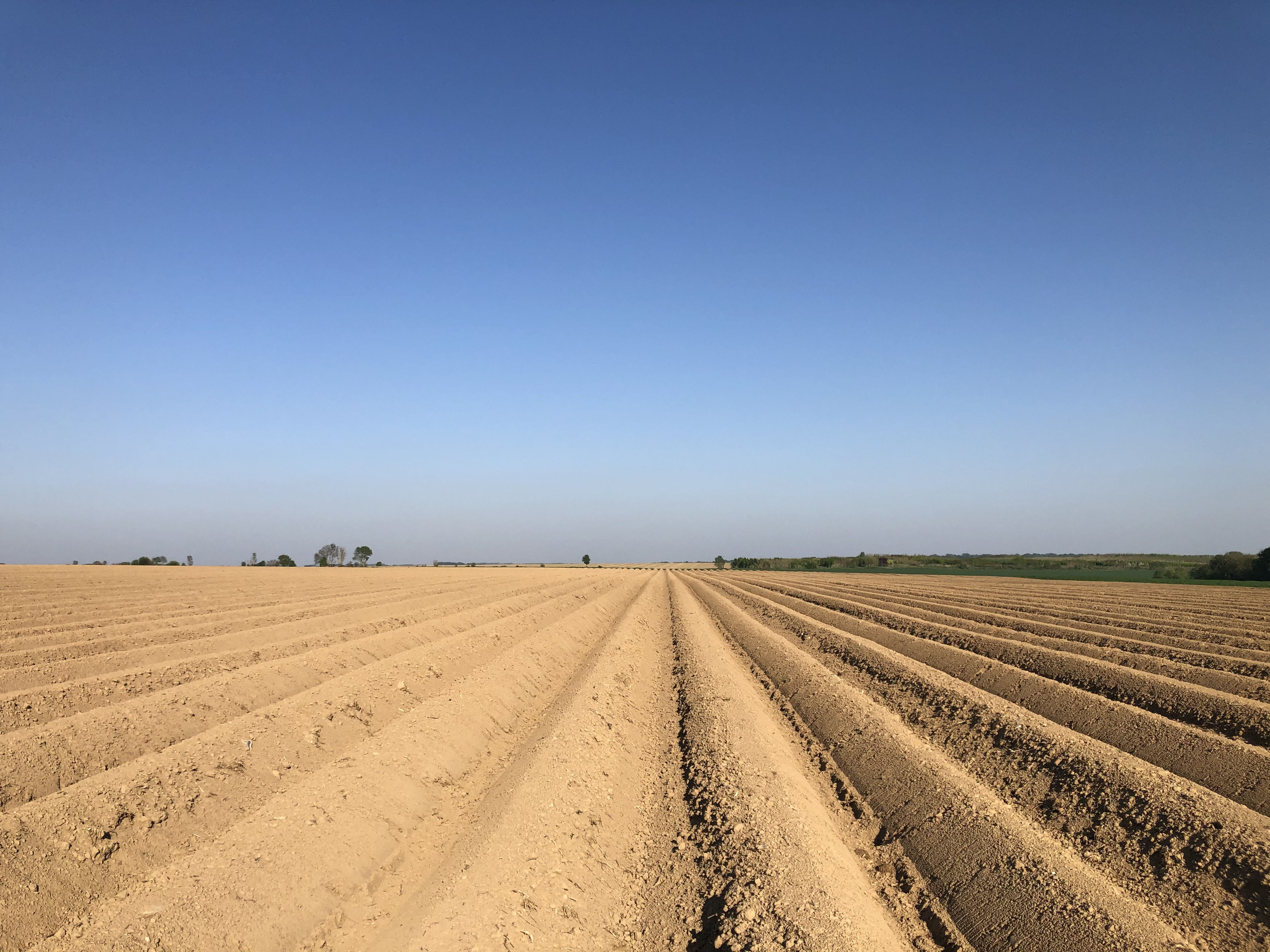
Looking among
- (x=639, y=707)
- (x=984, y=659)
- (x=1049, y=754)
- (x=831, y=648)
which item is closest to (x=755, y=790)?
(x=1049, y=754)

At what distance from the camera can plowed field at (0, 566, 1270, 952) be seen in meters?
3.87

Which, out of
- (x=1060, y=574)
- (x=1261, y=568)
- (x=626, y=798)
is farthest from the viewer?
(x=1060, y=574)

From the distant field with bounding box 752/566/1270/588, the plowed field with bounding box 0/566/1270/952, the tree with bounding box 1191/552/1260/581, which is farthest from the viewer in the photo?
the tree with bounding box 1191/552/1260/581

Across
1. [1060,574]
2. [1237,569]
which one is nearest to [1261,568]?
[1237,569]

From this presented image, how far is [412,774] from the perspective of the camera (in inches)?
240

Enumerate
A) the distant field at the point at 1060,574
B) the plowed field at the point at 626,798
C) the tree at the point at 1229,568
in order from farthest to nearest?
the tree at the point at 1229,568 → the distant field at the point at 1060,574 → the plowed field at the point at 626,798

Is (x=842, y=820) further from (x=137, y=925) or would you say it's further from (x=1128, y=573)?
(x=1128, y=573)

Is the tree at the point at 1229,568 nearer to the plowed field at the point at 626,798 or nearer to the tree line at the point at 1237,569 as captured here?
the tree line at the point at 1237,569

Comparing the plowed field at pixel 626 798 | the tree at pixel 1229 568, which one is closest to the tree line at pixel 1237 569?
the tree at pixel 1229 568

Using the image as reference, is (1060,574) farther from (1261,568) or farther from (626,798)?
(626,798)

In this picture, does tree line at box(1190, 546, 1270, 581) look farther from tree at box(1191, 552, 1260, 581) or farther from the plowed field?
the plowed field

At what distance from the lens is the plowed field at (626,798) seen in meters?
3.87

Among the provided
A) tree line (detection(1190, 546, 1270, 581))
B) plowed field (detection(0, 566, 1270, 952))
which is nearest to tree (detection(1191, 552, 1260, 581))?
tree line (detection(1190, 546, 1270, 581))

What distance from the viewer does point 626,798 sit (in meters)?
5.95
